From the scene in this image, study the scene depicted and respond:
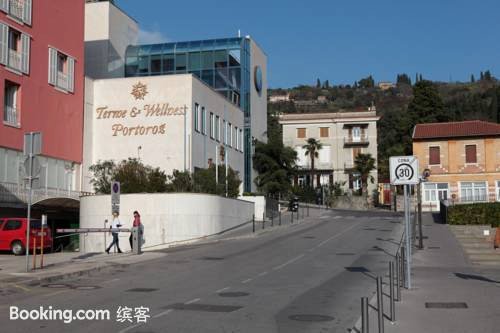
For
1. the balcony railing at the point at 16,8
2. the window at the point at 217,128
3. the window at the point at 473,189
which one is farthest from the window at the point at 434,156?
the balcony railing at the point at 16,8

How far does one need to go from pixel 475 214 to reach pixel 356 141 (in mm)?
52017

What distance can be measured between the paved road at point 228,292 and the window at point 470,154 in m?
40.8

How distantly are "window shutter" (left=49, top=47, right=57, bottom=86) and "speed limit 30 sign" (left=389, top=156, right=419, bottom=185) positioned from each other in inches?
1316

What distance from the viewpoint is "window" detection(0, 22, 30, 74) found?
127ft

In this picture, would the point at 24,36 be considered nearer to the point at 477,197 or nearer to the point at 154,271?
the point at 154,271

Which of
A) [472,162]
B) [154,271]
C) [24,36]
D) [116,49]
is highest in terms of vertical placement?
[116,49]

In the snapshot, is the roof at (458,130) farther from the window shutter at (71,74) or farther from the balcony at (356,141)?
the window shutter at (71,74)

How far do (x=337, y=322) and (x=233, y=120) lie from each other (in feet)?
168

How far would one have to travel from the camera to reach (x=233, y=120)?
6178cm

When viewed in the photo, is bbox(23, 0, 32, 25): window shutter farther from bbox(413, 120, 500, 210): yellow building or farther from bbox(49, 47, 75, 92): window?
bbox(413, 120, 500, 210): yellow building

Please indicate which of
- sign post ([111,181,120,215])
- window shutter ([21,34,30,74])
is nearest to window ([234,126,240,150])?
window shutter ([21,34,30,74])

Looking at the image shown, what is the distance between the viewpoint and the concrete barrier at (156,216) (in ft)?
109

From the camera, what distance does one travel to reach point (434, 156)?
67062 millimetres

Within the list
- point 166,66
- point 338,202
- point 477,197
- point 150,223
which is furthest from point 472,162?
point 150,223
